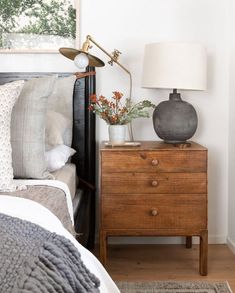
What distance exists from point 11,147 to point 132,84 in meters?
1.16

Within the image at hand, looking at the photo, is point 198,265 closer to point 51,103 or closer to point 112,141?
point 112,141

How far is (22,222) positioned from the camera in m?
1.11

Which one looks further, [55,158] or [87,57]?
[87,57]

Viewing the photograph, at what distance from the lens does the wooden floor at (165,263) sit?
2354 millimetres

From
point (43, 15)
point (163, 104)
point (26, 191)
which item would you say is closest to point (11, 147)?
point (26, 191)

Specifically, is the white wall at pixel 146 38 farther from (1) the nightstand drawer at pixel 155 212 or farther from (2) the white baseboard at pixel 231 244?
(2) the white baseboard at pixel 231 244

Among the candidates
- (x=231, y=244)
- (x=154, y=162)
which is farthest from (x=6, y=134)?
(x=231, y=244)

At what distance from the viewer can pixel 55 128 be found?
2.30 m

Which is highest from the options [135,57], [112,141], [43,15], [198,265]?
[43,15]

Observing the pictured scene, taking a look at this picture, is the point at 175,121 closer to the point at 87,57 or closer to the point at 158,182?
the point at 158,182

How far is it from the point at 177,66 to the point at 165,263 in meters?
1.10

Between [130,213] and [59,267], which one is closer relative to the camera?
[59,267]

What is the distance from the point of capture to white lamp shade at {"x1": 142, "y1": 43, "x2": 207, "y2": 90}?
92.7 inches

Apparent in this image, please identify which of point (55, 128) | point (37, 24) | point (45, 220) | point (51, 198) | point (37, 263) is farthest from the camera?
point (37, 24)
